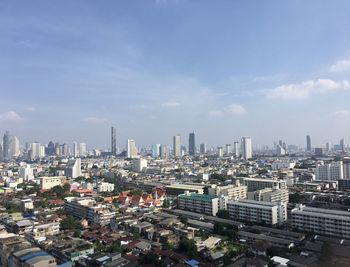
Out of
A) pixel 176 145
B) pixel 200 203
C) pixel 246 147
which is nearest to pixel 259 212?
pixel 200 203

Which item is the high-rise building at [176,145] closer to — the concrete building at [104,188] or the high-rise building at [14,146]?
the high-rise building at [14,146]

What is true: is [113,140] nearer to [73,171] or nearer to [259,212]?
[73,171]

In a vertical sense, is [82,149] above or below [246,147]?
above

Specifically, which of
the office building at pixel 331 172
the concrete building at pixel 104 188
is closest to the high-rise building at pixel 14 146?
the concrete building at pixel 104 188

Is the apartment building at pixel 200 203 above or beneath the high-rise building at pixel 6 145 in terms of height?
beneath

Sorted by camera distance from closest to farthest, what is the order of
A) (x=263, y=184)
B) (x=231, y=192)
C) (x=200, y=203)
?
(x=200, y=203), (x=231, y=192), (x=263, y=184)
